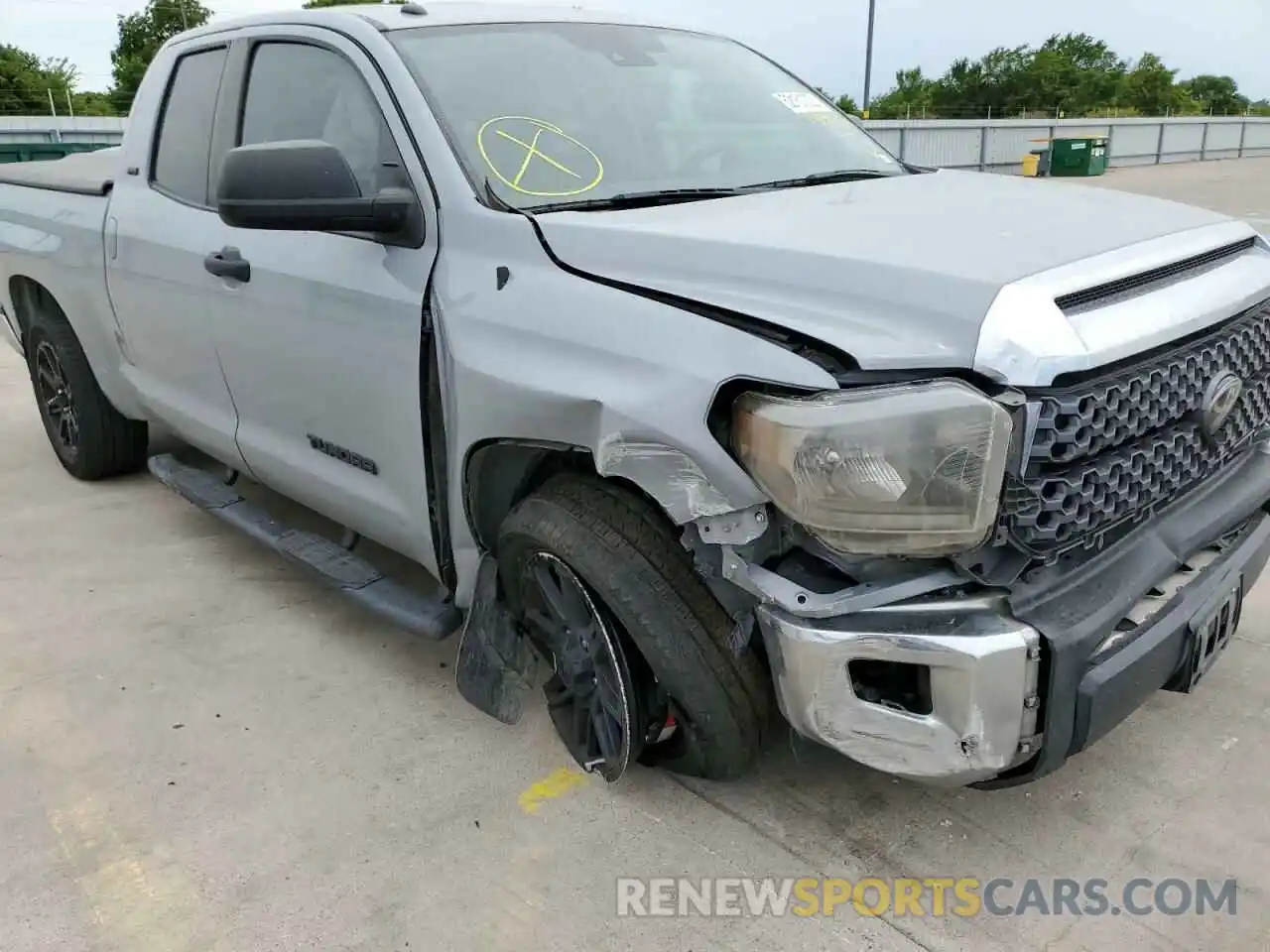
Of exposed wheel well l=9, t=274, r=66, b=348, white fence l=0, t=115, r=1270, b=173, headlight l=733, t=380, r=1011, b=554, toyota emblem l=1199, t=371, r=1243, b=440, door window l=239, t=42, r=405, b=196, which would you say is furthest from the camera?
white fence l=0, t=115, r=1270, b=173

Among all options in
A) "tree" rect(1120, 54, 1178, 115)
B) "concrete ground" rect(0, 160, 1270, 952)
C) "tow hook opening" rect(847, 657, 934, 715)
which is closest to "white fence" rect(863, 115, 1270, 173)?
"concrete ground" rect(0, 160, 1270, 952)

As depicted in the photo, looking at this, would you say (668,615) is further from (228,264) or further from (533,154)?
(228,264)

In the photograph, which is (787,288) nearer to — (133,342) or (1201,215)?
(1201,215)

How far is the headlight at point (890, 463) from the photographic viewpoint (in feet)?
5.80

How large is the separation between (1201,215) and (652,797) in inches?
76.2

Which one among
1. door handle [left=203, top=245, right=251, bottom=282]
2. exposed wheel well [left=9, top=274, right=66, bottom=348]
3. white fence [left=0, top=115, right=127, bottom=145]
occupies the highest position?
white fence [left=0, top=115, right=127, bottom=145]

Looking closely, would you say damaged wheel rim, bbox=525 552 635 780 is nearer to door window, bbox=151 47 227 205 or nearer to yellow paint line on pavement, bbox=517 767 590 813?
yellow paint line on pavement, bbox=517 767 590 813

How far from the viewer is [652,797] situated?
2.60 metres

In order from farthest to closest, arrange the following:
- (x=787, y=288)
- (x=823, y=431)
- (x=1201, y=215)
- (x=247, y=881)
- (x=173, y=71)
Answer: (x=173, y=71) → (x=1201, y=215) → (x=247, y=881) → (x=787, y=288) → (x=823, y=431)

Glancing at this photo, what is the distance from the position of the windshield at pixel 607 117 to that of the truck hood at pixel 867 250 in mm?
249

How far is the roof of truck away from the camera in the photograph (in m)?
2.98

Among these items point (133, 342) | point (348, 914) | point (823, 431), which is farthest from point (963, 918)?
point (133, 342)

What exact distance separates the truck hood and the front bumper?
0.47 m

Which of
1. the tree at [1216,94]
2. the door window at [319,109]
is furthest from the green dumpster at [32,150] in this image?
the tree at [1216,94]
